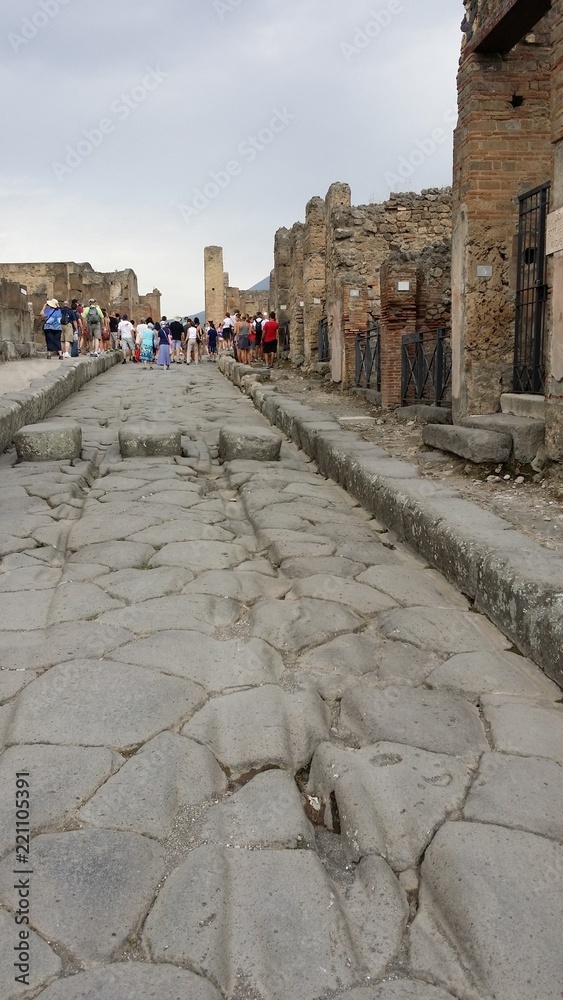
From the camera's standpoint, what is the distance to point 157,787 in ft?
5.93

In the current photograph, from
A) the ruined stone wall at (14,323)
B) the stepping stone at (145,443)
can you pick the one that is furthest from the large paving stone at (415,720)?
the ruined stone wall at (14,323)

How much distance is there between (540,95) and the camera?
6391 millimetres

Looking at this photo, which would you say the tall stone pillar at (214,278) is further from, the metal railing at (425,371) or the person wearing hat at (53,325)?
the metal railing at (425,371)

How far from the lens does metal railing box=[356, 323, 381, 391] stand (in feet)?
38.3

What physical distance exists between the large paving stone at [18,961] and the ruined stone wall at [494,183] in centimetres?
602

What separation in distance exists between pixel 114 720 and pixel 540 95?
21.9ft

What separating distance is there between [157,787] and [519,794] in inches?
35.8

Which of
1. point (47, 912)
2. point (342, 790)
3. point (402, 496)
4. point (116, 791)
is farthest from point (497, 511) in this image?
point (47, 912)

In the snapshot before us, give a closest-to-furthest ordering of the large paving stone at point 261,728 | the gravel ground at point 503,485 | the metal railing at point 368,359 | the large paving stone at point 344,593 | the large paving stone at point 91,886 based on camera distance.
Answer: the large paving stone at point 91,886 → the large paving stone at point 261,728 → the large paving stone at point 344,593 → the gravel ground at point 503,485 → the metal railing at point 368,359

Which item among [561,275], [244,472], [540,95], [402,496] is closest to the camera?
[402,496]

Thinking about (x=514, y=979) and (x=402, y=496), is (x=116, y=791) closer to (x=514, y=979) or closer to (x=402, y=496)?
(x=514, y=979)

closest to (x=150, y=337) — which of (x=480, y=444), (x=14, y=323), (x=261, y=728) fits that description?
(x=14, y=323)

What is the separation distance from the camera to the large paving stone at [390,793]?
1650 millimetres

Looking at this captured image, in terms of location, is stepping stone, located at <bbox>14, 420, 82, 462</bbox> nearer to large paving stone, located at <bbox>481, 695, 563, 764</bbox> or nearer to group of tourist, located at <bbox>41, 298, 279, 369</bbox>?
large paving stone, located at <bbox>481, 695, 563, 764</bbox>
